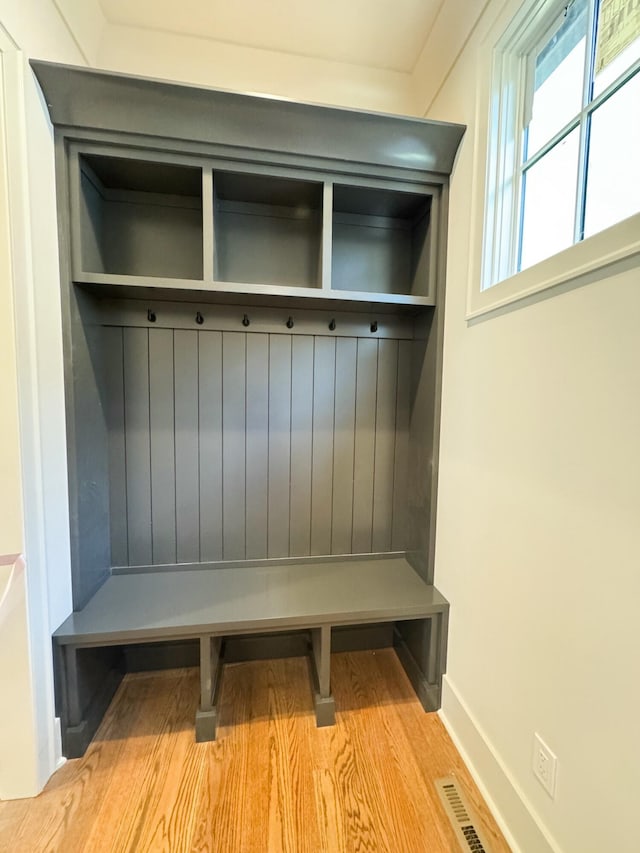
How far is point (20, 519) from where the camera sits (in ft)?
3.72

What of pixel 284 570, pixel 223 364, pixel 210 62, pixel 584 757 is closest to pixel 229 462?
pixel 223 364

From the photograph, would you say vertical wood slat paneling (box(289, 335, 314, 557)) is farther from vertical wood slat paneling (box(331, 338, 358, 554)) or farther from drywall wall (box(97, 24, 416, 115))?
drywall wall (box(97, 24, 416, 115))

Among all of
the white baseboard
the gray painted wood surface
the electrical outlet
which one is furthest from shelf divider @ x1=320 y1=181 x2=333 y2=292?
the white baseboard

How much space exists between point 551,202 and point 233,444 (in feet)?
4.94

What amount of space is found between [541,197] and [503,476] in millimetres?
917

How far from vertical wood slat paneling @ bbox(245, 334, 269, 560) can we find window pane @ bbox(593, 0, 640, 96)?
1341mm

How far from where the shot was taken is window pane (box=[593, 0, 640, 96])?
2.84ft

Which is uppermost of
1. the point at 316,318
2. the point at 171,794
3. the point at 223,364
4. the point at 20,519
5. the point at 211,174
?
the point at 211,174

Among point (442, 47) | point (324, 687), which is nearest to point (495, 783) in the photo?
point (324, 687)

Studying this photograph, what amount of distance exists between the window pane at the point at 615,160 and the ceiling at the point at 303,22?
0.93m

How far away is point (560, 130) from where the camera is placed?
1.10 metres

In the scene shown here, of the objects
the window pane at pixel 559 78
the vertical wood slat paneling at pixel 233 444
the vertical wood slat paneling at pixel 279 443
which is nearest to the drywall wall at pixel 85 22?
the vertical wood slat paneling at pixel 233 444

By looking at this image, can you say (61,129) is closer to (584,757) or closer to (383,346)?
(383,346)

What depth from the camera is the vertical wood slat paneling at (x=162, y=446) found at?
5.40 feet
